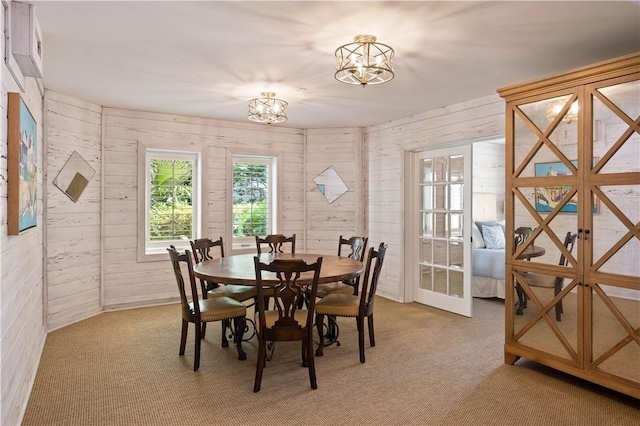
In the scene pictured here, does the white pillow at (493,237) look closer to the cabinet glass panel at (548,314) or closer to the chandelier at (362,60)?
the cabinet glass panel at (548,314)

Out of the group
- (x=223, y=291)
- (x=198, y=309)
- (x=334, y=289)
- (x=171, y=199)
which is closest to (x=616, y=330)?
(x=334, y=289)

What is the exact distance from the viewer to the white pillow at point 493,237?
585 centimetres

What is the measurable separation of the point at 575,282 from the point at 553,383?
0.74 meters

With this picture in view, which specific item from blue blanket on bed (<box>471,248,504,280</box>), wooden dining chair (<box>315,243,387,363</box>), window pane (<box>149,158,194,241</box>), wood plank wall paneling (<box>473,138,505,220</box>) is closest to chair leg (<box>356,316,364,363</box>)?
wooden dining chair (<box>315,243,387,363</box>)

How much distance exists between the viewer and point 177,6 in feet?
7.75

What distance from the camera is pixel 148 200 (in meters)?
5.26

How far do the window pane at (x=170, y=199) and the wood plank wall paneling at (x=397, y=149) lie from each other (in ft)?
8.11

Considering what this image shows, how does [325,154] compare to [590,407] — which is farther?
[325,154]

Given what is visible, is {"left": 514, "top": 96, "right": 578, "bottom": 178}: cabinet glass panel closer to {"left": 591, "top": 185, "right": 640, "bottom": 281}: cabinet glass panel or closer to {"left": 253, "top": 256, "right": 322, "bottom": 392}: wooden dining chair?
{"left": 591, "top": 185, "right": 640, "bottom": 281}: cabinet glass panel

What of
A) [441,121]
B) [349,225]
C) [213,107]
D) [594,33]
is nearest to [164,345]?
[213,107]

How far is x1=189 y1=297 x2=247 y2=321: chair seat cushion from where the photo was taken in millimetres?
3183

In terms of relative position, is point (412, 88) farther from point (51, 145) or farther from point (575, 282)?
point (51, 145)

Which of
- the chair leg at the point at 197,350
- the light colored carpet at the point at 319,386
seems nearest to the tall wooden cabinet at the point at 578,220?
the light colored carpet at the point at 319,386

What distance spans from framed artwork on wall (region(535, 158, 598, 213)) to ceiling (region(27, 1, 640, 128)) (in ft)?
2.78
